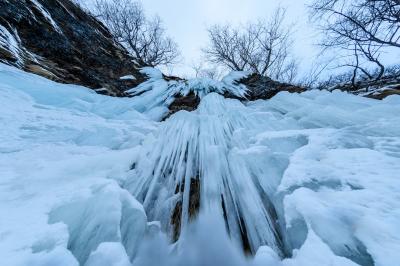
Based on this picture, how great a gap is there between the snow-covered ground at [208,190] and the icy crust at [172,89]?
168 centimetres

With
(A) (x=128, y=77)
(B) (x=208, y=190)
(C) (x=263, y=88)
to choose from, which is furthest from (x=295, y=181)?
(A) (x=128, y=77)

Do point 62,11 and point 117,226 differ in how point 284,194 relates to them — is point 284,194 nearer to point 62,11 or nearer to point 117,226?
point 117,226

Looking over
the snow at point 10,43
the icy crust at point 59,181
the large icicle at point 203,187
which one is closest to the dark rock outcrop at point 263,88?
the large icicle at point 203,187

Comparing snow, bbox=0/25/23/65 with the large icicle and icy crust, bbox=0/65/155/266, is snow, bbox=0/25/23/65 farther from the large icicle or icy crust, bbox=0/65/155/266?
the large icicle

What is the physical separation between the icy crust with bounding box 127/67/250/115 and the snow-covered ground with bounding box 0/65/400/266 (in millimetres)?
1682

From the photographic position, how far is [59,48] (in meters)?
4.09

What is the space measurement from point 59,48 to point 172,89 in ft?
7.29

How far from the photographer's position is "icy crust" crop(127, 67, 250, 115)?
4.01m

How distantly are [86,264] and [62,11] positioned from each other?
236 inches

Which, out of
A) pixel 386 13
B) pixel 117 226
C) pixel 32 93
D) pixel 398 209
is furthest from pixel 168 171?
pixel 386 13

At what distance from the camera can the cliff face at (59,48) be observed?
133 inches

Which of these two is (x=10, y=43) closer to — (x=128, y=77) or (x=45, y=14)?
(x=45, y=14)

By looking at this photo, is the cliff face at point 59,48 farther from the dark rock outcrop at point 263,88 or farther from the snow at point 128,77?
the dark rock outcrop at point 263,88

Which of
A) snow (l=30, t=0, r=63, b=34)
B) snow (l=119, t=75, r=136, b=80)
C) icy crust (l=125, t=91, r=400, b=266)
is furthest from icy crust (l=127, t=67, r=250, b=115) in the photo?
snow (l=30, t=0, r=63, b=34)
